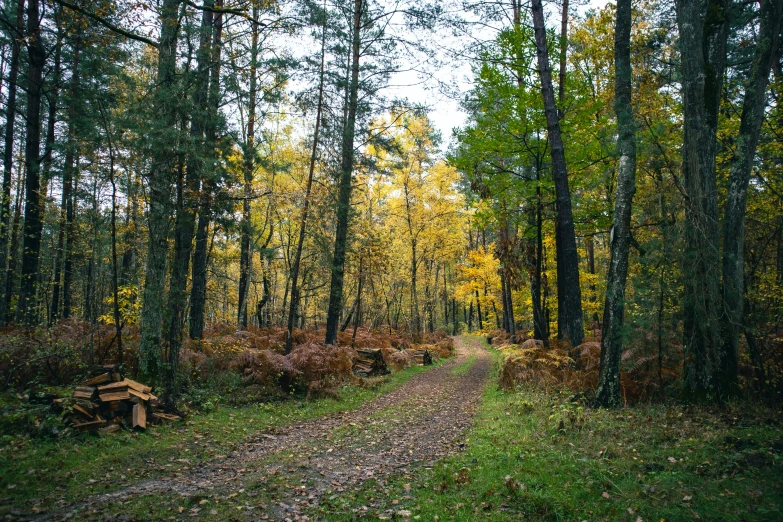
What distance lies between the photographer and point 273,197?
45.5 ft

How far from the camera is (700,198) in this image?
6.79 meters

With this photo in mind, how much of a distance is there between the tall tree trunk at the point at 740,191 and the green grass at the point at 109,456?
8.34 meters

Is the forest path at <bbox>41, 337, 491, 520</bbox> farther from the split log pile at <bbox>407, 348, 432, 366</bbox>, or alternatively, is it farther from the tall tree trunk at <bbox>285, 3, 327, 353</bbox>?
the split log pile at <bbox>407, 348, 432, 366</bbox>

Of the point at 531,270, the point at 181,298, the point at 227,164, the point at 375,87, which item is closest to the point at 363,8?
the point at 375,87

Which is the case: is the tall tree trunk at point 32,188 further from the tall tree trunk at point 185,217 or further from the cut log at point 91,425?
the cut log at point 91,425

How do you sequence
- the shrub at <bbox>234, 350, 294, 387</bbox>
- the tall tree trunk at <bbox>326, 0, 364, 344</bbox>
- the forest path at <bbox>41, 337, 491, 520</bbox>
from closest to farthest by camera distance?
the forest path at <bbox>41, 337, 491, 520</bbox>, the shrub at <bbox>234, 350, 294, 387</bbox>, the tall tree trunk at <bbox>326, 0, 364, 344</bbox>

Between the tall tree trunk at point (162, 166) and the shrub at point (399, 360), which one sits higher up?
the tall tree trunk at point (162, 166)

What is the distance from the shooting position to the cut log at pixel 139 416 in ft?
20.9

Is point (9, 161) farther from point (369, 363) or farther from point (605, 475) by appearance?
point (605, 475)

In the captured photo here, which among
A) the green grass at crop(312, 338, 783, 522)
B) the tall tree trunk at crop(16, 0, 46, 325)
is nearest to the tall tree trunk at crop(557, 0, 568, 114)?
the green grass at crop(312, 338, 783, 522)

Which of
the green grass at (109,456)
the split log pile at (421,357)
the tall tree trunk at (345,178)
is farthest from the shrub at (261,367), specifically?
the split log pile at (421,357)

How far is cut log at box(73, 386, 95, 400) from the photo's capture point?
253 inches

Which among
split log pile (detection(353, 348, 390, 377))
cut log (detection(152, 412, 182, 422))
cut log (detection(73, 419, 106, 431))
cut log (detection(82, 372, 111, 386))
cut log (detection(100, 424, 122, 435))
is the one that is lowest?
split log pile (detection(353, 348, 390, 377))

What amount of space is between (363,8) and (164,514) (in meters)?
16.1
